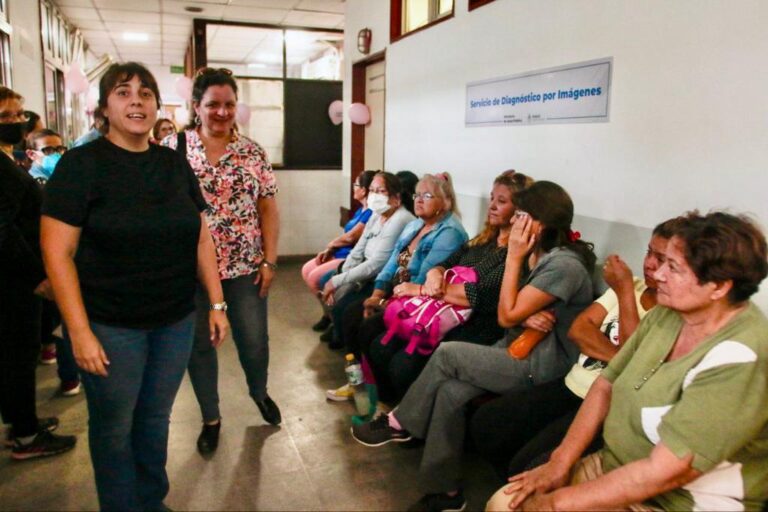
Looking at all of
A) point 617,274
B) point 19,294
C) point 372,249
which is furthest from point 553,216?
point 19,294

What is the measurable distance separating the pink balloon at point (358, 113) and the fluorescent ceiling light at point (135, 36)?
4.70m

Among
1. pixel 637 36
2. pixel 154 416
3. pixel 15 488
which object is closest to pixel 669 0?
pixel 637 36

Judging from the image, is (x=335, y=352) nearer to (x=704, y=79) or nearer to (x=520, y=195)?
(x=520, y=195)

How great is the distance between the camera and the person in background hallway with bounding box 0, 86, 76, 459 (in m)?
2.33

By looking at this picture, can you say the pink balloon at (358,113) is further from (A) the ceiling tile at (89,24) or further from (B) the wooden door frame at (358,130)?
(A) the ceiling tile at (89,24)

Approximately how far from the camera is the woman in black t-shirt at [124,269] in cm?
165

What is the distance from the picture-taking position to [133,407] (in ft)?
6.02

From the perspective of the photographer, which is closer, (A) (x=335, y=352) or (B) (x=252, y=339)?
(B) (x=252, y=339)

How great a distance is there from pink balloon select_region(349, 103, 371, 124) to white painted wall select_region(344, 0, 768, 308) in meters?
1.82

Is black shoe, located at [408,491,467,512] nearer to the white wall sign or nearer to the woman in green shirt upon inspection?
the woman in green shirt

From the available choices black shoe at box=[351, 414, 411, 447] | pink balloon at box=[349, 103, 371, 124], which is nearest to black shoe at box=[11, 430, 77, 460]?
black shoe at box=[351, 414, 411, 447]

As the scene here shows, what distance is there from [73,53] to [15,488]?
835 centimetres

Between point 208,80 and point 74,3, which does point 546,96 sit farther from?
point 74,3

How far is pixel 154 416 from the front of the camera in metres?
1.93
